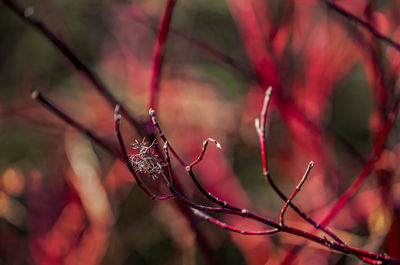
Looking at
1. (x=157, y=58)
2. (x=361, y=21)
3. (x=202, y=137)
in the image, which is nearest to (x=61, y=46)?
(x=157, y=58)

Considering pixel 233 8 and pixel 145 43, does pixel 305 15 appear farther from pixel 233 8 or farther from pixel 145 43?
pixel 145 43

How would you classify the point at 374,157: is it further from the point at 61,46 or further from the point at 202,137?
the point at 202,137

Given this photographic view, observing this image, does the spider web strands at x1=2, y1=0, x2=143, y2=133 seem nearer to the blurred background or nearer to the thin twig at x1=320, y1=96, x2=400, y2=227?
the blurred background

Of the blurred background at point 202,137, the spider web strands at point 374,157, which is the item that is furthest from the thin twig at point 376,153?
the blurred background at point 202,137

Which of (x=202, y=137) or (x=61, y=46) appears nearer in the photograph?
(x=61, y=46)

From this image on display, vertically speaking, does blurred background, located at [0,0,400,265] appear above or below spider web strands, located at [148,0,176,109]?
below

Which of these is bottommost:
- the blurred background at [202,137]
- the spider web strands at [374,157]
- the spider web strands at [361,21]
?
the blurred background at [202,137]


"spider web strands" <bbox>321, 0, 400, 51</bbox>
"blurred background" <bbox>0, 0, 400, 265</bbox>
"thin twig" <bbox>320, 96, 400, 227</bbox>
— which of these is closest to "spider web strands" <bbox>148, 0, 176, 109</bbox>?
"blurred background" <bbox>0, 0, 400, 265</bbox>

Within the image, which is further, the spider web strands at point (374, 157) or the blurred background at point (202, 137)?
the blurred background at point (202, 137)

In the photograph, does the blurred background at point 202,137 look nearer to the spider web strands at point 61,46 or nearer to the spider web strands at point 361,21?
the spider web strands at point 61,46

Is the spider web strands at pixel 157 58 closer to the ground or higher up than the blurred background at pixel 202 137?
higher up
